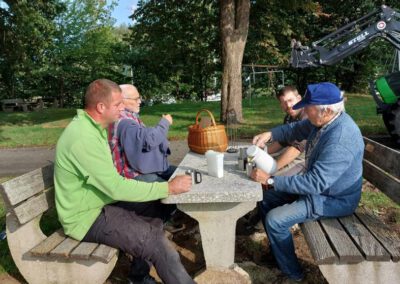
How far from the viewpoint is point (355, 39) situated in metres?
9.16

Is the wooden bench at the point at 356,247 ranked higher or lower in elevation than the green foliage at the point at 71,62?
lower

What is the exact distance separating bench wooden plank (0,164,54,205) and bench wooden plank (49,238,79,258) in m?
0.48

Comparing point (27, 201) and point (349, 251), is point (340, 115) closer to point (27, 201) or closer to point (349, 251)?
point (349, 251)

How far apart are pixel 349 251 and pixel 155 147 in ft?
6.41

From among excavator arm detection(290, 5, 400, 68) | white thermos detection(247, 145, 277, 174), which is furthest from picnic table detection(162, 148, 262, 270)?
excavator arm detection(290, 5, 400, 68)

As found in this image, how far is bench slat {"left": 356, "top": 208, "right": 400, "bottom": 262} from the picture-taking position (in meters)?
2.63

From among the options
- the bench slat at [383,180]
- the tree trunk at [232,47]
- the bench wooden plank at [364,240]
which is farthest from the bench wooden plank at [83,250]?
the tree trunk at [232,47]

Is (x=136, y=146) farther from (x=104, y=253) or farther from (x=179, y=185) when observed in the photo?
(x=104, y=253)

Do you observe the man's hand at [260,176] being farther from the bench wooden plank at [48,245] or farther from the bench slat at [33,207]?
the bench slat at [33,207]

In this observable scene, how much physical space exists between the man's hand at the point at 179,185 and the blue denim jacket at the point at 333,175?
0.66 metres

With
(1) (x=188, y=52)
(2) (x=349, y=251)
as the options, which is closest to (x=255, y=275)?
(2) (x=349, y=251)

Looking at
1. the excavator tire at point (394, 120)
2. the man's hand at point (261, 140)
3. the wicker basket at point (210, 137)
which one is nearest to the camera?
the wicker basket at point (210, 137)

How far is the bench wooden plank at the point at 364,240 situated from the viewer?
258cm

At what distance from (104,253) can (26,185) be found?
0.90m
